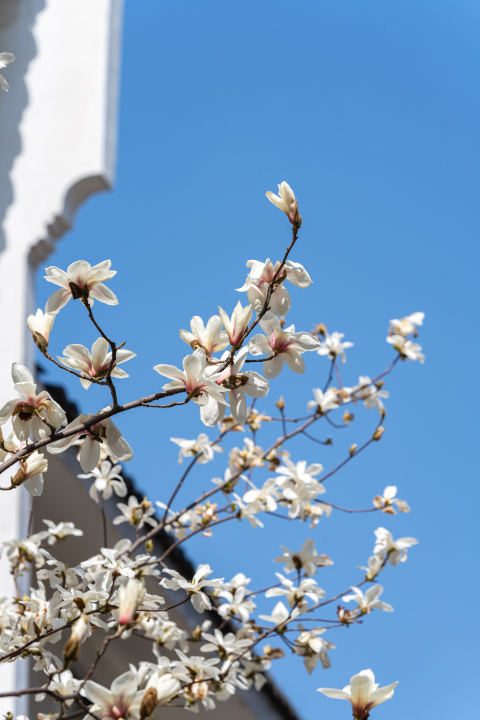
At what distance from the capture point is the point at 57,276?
3.02 feet

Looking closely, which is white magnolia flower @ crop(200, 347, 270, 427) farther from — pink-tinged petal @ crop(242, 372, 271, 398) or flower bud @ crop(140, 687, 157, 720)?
flower bud @ crop(140, 687, 157, 720)

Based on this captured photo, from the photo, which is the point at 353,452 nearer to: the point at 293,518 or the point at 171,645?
the point at 293,518

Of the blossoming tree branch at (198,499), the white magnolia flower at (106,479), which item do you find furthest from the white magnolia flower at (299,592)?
the white magnolia flower at (106,479)

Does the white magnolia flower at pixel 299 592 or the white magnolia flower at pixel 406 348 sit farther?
the white magnolia flower at pixel 406 348

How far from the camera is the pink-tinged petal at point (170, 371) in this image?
36.2 inches

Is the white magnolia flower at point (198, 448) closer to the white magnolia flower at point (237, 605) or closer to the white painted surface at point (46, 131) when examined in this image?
the white magnolia flower at point (237, 605)

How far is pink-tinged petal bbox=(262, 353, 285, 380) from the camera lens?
1.02 metres

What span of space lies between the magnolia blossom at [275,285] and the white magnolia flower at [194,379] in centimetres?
12

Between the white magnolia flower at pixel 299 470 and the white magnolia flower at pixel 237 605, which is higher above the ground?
the white magnolia flower at pixel 299 470

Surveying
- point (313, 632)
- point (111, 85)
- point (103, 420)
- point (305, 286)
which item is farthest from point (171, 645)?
point (111, 85)

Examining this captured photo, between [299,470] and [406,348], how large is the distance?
78 cm

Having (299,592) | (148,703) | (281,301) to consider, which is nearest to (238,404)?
(281,301)

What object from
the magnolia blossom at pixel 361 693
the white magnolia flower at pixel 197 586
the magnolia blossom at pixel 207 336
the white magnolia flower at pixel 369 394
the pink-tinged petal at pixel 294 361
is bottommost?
the magnolia blossom at pixel 361 693

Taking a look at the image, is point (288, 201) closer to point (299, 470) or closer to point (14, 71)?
point (299, 470)
